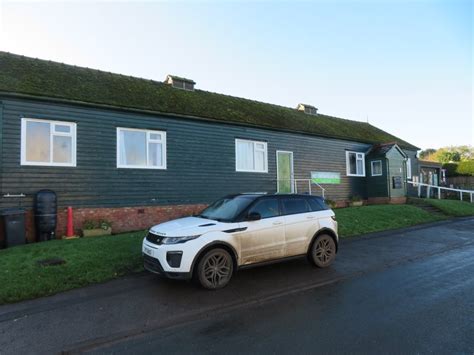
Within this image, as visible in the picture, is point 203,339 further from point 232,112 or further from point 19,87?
point 232,112

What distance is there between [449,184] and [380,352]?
34.2m

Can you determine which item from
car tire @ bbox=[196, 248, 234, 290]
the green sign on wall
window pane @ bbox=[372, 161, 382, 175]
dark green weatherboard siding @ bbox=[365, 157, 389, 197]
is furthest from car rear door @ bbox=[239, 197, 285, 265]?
window pane @ bbox=[372, 161, 382, 175]

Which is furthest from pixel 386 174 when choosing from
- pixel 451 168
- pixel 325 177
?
pixel 451 168

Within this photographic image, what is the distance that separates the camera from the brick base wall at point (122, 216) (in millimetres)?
9945

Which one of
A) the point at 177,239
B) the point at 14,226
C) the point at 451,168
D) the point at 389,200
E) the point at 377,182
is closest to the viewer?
the point at 177,239

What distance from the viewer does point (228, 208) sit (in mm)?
6641

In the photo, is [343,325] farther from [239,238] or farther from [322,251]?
[322,251]

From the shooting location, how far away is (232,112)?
49.7 ft

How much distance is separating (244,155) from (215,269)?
9443 millimetres

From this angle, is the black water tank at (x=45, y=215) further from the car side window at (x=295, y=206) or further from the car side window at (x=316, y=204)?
the car side window at (x=316, y=204)

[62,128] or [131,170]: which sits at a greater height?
[62,128]

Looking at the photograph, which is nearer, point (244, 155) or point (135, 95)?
point (135, 95)

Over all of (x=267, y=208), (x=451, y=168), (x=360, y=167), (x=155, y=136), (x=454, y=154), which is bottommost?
(x=267, y=208)

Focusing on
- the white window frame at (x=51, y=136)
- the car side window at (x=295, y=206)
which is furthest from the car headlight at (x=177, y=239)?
the white window frame at (x=51, y=136)
